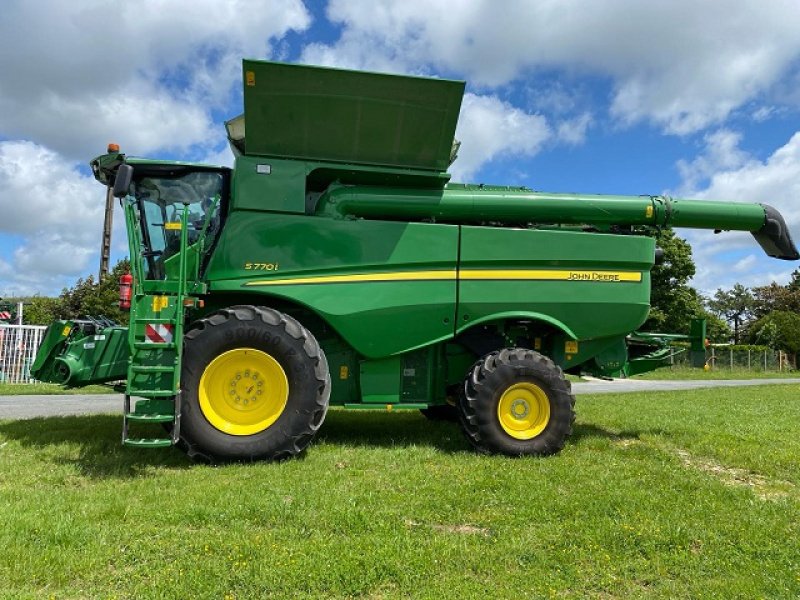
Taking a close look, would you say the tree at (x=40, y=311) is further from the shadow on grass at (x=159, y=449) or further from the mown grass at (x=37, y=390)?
the shadow on grass at (x=159, y=449)

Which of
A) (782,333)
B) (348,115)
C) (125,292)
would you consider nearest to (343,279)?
(348,115)

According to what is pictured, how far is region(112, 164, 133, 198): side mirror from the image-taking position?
19.5 feet

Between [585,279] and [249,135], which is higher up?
[249,135]

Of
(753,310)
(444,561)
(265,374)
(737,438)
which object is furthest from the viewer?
(753,310)

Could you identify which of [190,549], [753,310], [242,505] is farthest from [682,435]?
[753,310]

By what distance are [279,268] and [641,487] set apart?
3.98m

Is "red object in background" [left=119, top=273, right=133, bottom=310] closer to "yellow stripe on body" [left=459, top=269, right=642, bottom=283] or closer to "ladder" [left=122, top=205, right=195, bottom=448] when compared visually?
"ladder" [left=122, top=205, right=195, bottom=448]

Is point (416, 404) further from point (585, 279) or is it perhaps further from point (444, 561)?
point (444, 561)

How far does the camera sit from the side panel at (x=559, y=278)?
22.4 ft

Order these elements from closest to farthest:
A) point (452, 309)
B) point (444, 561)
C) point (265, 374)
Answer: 1. point (444, 561)
2. point (265, 374)
3. point (452, 309)

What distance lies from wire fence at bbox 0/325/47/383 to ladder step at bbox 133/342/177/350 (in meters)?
13.3

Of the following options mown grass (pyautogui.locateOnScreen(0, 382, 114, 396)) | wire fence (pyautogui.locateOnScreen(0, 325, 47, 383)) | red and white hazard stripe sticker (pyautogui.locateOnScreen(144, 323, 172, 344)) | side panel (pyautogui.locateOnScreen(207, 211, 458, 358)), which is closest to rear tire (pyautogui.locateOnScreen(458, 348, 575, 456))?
side panel (pyautogui.locateOnScreen(207, 211, 458, 358))

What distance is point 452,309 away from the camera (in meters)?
6.74

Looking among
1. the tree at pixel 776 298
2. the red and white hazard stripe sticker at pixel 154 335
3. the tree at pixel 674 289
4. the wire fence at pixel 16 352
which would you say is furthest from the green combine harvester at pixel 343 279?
the tree at pixel 776 298
